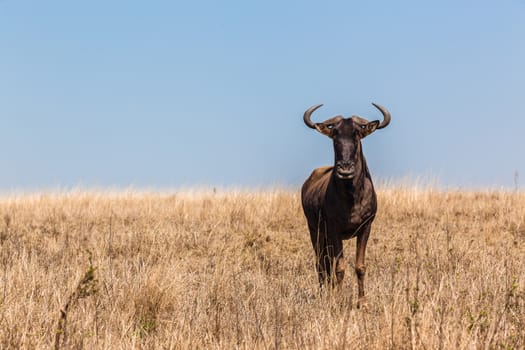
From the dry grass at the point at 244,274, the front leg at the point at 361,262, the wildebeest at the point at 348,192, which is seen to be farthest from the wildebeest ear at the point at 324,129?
the dry grass at the point at 244,274

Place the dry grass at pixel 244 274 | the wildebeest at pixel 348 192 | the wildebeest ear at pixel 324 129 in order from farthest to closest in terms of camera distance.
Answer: the wildebeest ear at pixel 324 129
the wildebeest at pixel 348 192
the dry grass at pixel 244 274

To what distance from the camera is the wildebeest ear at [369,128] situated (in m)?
8.25

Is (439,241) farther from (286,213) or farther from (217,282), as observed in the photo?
(217,282)

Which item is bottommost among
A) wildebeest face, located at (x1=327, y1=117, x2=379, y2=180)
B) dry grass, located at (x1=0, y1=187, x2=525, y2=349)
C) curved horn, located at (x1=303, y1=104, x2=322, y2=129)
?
dry grass, located at (x1=0, y1=187, x2=525, y2=349)

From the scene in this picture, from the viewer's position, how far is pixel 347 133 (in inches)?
313

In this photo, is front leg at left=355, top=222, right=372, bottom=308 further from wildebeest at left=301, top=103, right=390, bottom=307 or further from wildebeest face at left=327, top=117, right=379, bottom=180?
wildebeest face at left=327, top=117, right=379, bottom=180

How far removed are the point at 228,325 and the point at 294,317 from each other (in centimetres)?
67

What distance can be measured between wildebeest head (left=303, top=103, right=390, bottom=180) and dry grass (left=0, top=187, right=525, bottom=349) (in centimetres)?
135

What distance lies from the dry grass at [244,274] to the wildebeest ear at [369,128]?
1.62m

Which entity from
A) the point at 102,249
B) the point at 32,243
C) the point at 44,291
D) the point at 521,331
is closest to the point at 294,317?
the point at 521,331

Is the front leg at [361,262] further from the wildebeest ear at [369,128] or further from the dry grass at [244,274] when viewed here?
the wildebeest ear at [369,128]

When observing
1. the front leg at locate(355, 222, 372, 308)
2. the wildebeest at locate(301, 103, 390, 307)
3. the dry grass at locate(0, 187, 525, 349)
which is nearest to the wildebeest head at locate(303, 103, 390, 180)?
the wildebeest at locate(301, 103, 390, 307)

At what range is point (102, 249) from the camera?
11086 mm

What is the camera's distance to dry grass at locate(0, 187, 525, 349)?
16.5ft
